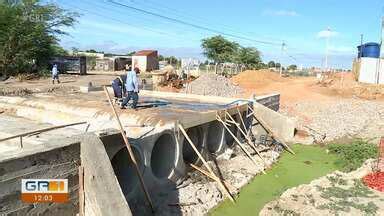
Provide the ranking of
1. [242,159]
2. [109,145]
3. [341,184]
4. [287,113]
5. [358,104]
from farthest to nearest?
[358,104] < [287,113] < [242,159] < [341,184] < [109,145]

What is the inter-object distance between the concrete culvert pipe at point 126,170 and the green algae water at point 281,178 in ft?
7.87

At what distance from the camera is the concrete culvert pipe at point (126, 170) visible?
1130cm

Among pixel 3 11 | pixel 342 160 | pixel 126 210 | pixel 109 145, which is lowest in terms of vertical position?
pixel 342 160

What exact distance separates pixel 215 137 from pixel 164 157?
412 centimetres

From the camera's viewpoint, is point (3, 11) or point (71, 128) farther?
point (3, 11)

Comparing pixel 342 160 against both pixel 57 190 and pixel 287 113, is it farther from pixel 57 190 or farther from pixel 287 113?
pixel 57 190

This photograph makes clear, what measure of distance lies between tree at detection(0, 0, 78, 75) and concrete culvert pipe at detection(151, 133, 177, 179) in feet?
77.7

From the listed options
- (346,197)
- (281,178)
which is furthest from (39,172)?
(281,178)

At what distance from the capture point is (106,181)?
313 inches

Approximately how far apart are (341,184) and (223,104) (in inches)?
293

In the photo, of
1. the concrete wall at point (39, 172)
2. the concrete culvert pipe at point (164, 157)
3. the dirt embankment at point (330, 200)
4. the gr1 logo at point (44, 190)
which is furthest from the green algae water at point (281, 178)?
the gr1 logo at point (44, 190)

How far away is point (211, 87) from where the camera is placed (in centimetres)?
2909

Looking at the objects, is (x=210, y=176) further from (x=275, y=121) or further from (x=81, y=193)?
(x=275, y=121)

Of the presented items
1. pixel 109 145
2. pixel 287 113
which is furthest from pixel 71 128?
pixel 287 113
